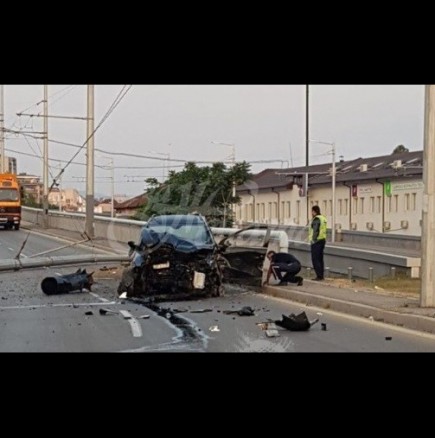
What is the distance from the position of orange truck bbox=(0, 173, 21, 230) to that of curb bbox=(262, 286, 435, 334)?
37.6 meters

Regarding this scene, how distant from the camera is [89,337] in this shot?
41.3 feet

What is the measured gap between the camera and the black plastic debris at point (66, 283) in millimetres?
19375

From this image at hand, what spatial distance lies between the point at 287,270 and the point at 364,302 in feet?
12.9

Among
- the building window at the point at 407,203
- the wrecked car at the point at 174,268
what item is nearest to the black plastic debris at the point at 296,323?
the wrecked car at the point at 174,268

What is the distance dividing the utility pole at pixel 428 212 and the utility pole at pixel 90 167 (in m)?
25.6

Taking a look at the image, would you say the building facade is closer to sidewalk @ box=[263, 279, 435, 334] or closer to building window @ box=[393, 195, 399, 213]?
building window @ box=[393, 195, 399, 213]

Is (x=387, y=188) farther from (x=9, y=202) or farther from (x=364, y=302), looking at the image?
(x=364, y=302)

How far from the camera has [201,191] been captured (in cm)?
4694

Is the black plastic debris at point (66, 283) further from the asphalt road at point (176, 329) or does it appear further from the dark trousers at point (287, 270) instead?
the dark trousers at point (287, 270)

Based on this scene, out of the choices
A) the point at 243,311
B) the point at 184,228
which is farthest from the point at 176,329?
the point at 184,228

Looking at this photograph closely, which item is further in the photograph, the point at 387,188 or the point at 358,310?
the point at 387,188

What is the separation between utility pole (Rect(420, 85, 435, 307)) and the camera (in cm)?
1447
